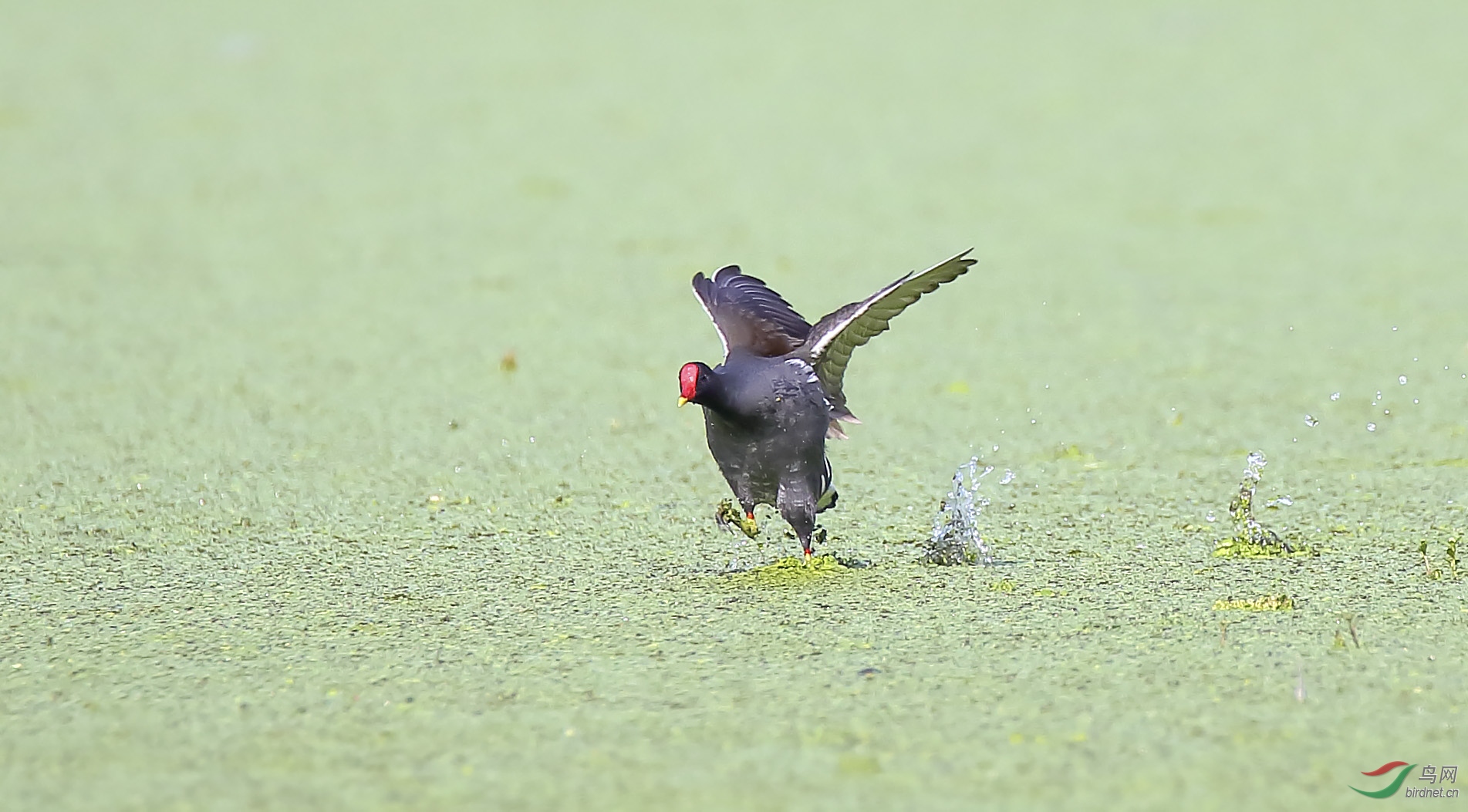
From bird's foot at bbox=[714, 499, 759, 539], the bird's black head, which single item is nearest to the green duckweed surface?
bird's foot at bbox=[714, 499, 759, 539]

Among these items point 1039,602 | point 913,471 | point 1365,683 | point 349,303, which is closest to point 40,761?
point 1039,602

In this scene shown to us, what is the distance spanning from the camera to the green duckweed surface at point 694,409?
1.62 metres

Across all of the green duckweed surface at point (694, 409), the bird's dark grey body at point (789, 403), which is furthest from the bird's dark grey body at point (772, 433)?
the green duckweed surface at point (694, 409)

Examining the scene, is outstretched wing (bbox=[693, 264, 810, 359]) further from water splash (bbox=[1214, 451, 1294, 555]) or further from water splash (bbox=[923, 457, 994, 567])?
water splash (bbox=[1214, 451, 1294, 555])

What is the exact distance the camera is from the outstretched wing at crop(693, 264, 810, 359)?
7.62 feet

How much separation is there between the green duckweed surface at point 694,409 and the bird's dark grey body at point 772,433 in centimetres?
10

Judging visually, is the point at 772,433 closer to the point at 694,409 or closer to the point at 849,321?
the point at 849,321

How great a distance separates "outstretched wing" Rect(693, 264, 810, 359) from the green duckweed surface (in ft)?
0.81

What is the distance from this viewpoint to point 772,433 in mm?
2164

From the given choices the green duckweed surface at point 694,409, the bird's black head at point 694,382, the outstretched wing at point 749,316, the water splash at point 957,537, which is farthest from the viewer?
the outstretched wing at point 749,316

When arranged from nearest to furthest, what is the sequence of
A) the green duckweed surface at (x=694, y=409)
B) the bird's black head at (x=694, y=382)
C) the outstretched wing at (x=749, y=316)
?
the green duckweed surface at (x=694, y=409), the bird's black head at (x=694, y=382), the outstretched wing at (x=749, y=316)

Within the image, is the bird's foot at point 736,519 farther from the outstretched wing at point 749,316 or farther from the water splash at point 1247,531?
the water splash at point 1247,531

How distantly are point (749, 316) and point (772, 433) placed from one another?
0.27 m

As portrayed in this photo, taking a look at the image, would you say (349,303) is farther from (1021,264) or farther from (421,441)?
(1021,264)
